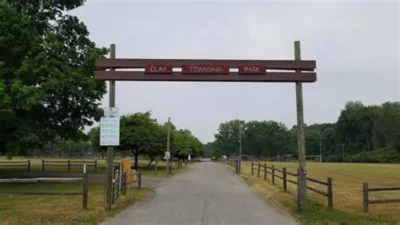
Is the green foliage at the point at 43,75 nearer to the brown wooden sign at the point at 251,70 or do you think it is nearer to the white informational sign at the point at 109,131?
Answer: the white informational sign at the point at 109,131

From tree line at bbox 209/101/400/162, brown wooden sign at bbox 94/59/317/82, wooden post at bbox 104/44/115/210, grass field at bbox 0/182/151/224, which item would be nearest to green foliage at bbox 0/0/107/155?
grass field at bbox 0/182/151/224

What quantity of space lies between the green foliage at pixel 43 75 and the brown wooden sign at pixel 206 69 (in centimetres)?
930

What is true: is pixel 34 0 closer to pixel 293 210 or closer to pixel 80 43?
pixel 80 43

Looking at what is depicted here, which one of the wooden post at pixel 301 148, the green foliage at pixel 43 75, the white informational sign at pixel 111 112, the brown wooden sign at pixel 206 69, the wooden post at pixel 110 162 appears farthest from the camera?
the green foliage at pixel 43 75

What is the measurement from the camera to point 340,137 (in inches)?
6270

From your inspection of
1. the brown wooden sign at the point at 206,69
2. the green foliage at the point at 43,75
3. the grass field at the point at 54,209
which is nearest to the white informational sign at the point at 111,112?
the brown wooden sign at the point at 206,69

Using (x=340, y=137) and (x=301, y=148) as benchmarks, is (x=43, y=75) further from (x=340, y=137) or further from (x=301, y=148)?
(x=340, y=137)

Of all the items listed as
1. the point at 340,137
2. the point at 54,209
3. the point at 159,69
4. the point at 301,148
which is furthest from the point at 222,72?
the point at 340,137

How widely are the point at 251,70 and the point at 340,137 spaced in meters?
154

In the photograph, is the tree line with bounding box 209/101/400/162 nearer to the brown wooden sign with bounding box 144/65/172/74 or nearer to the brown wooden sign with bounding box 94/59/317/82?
the brown wooden sign with bounding box 94/59/317/82

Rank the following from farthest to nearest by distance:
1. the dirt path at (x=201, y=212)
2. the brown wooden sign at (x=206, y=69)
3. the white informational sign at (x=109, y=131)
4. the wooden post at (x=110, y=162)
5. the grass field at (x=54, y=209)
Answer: the white informational sign at (x=109, y=131), the wooden post at (x=110, y=162), the brown wooden sign at (x=206, y=69), the dirt path at (x=201, y=212), the grass field at (x=54, y=209)

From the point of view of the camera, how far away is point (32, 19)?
25.6 m

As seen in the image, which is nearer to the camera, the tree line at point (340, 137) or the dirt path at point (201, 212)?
the dirt path at point (201, 212)

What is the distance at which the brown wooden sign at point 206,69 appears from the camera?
13.2m
